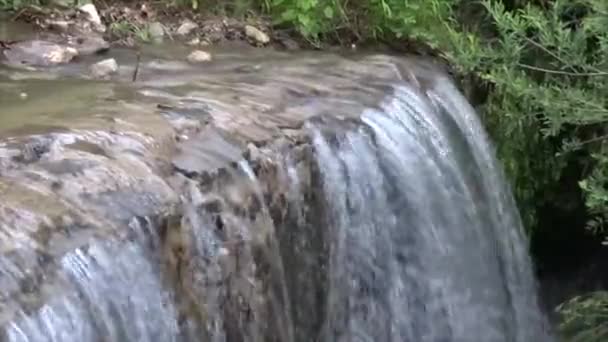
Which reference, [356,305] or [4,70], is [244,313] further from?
[4,70]

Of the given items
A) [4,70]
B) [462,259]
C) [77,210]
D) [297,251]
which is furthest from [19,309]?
[462,259]

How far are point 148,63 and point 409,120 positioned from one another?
95 centimetres

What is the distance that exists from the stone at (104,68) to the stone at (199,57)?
32 centimetres

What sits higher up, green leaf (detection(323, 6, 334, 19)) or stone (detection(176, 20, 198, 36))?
green leaf (detection(323, 6, 334, 19))

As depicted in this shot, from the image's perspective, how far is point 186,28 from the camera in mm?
5094

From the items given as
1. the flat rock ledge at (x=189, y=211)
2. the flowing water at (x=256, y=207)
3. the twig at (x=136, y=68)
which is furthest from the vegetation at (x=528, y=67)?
the flat rock ledge at (x=189, y=211)

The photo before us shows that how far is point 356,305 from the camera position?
12.7 feet

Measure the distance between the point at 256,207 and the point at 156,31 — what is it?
6.50 ft

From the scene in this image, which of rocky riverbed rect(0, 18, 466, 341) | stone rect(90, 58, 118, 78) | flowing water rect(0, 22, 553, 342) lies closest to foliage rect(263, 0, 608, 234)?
flowing water rect(0, 22, 553, 342)

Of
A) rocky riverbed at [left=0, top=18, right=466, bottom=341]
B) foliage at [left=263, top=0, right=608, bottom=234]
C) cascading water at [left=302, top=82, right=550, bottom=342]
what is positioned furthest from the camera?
foliage at [left=263, top=0, right=608, bottom=234]

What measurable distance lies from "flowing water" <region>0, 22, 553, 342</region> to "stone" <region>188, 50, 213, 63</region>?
7cm

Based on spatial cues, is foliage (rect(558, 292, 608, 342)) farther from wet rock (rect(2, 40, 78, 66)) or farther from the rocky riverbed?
wet rock (rect(2, 40, 78, 66))

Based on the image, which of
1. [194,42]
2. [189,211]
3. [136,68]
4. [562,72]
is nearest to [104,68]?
[136,68]

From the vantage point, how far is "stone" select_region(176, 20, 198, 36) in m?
5.06
